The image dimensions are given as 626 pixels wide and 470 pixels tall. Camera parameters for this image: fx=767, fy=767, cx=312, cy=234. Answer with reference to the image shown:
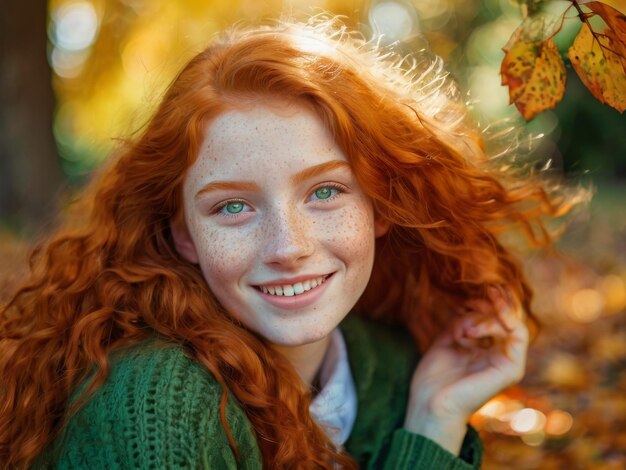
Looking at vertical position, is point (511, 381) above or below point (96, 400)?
above

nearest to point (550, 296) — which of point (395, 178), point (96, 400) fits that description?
point (395, 178)

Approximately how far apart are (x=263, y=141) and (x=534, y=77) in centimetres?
68

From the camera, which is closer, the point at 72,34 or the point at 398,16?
the point at 398,16

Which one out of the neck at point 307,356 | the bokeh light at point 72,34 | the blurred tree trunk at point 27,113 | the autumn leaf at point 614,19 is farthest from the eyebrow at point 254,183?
the bokeh light at point 72,34

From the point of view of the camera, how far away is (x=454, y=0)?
8547 mm

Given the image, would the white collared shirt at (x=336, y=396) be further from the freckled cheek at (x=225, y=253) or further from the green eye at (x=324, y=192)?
the green eye at (x=324, y=192)

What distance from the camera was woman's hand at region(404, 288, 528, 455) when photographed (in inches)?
92.2

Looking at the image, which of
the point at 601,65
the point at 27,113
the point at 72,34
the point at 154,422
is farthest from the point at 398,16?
the point at 154,422

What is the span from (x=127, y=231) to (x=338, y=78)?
732mm

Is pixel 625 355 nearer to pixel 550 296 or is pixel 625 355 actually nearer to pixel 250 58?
pixel 550 296

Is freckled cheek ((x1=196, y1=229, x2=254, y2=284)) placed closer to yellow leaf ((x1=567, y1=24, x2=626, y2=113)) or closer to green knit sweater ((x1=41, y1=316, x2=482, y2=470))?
green knit sweater ((x1=41, y1=316, x2=482, y2=470))

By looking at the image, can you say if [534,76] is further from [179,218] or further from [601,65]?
[179,218]

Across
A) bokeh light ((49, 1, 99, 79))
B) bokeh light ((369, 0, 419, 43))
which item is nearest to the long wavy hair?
bokeh light ((369, 0, 419, 43))

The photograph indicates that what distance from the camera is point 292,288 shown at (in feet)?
6.32
